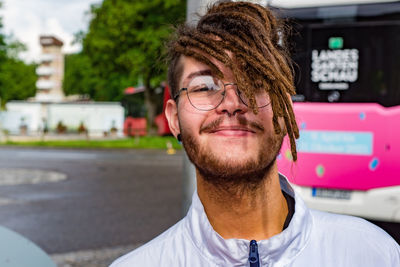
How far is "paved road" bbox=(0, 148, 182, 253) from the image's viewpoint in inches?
267

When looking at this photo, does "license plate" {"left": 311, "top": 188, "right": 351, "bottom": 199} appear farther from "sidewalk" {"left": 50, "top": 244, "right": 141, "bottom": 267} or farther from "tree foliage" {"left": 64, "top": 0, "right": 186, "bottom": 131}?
"tree foliage" {"left": 64, "top": 0, "right": 186, "bottom": 131}

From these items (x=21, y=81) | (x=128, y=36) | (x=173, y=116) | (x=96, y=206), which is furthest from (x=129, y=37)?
(x=21, y=81)

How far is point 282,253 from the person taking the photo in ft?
4.91

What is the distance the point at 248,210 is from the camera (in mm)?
1606

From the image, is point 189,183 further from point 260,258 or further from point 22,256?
point 260,258

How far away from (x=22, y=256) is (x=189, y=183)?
49.3 inches

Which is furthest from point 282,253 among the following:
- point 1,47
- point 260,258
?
point 1,47

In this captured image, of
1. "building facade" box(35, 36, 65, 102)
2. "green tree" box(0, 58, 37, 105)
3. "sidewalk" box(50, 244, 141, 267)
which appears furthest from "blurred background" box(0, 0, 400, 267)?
"building facade" box(35, 36, 65, 102)

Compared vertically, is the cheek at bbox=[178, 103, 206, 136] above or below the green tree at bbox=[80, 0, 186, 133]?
below

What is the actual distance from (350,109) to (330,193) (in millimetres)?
1041

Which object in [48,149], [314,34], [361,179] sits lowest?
[48,149]

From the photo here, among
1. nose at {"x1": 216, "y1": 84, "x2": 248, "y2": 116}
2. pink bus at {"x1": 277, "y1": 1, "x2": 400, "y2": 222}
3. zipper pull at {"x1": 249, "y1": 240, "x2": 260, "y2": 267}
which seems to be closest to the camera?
zipper pull at {"x1": 249, "y1": 240, "x2": 260, "y2": 267}

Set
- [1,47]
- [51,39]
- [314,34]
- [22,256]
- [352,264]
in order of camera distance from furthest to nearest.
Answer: [51,39]
[1,47]
[314,34]
[22,256]
[352,264]

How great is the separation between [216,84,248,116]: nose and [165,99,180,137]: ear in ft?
0.93
